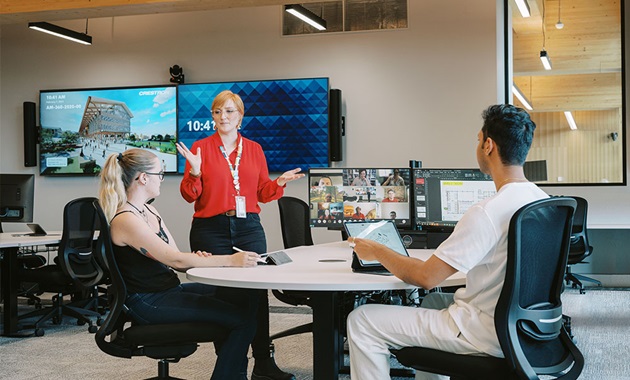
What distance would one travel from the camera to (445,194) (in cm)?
420

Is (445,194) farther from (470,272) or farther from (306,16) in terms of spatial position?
(306,16)

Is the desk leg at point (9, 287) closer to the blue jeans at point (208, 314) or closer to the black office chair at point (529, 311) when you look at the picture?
the blue jeans at point (208, 314)

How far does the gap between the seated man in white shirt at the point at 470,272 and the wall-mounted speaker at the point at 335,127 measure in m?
5.51

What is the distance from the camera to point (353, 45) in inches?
320

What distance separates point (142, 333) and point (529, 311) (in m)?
1.49

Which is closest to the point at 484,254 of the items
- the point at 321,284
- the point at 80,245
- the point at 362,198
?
the point at 321,284

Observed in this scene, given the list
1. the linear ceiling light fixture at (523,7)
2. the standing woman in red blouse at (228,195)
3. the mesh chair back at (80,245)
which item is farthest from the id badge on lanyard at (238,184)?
the linear ceiling light fixture at (523,7)

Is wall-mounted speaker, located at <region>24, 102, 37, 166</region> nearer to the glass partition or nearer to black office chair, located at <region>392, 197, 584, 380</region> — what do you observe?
the glass partition

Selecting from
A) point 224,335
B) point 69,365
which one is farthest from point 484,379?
point 69,365

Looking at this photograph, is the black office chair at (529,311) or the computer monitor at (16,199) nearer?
the black office chair at (529,311)

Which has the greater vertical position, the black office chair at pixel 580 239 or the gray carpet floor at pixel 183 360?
the black office chair at pixel 580 239

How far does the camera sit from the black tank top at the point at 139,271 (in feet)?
9.46

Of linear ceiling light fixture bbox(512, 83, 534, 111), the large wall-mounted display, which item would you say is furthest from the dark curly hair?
the large wall-mounted display

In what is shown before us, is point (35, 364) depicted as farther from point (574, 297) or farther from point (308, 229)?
point (574, 297)
